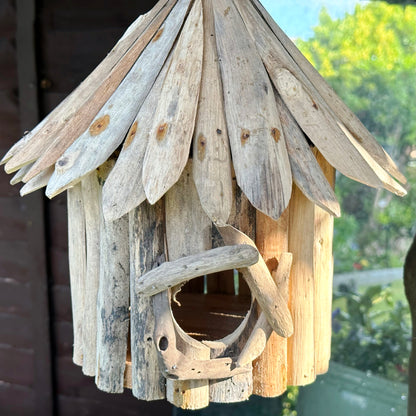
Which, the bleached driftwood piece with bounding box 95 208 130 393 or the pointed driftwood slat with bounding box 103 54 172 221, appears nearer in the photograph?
the pointed driftwood slat with bounding box 103 54 172 221

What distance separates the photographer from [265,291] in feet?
4.48

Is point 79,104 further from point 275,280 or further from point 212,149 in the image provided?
point 275,280

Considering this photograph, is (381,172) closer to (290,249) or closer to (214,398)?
(290,249)

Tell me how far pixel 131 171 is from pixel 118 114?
18cm

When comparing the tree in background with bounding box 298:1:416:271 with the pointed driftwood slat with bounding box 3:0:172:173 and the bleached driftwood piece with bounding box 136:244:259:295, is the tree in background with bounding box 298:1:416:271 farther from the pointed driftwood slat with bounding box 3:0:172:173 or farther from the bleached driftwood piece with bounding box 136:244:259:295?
the bleached driftwood piece with bounding box 136:244:259:295

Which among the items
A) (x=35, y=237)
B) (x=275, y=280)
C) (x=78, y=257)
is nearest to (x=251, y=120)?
(x=275, y=280)

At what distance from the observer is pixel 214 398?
1.43 m

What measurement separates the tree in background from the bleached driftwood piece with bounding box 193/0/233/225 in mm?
2012

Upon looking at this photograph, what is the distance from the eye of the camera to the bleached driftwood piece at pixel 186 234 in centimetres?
137

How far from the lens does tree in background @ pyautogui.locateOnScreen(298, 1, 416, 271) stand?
344 cm

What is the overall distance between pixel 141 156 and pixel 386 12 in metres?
2.71

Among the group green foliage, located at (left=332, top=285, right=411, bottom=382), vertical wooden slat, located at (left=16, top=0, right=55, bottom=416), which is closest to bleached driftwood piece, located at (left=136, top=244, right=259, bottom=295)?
vertical wooden slat, located at (left=16, top=0, right=55, bottom=416)

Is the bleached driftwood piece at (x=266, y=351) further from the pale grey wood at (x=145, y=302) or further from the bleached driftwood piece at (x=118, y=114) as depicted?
the bleached driftwood piece at (x=118, y=114)

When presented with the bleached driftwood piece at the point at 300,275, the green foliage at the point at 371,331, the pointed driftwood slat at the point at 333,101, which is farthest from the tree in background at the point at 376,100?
the bleached driftwood piece at the point at 300,275
